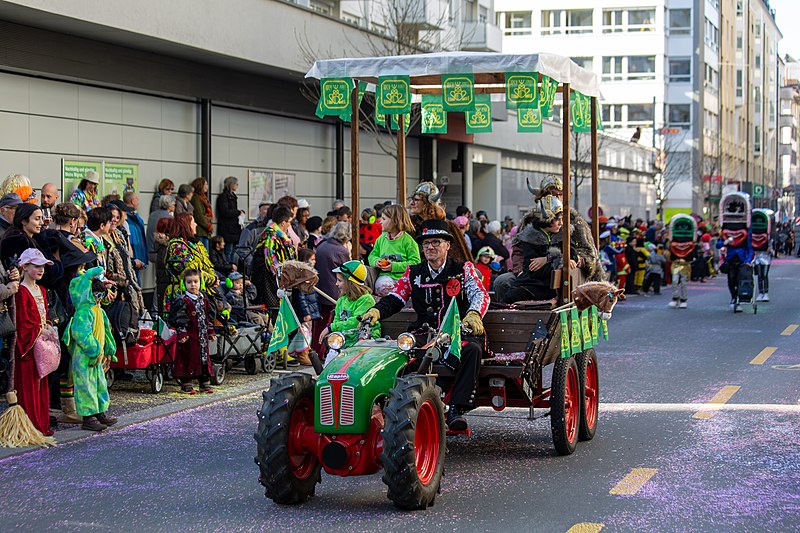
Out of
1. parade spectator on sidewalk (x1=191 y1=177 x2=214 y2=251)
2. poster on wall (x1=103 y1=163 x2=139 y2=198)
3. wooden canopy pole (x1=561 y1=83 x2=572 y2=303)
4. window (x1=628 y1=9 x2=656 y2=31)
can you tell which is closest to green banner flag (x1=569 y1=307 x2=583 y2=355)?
wooden canopy pole (x1=561 y1=83 x2=572 y2=303)

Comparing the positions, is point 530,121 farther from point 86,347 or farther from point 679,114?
point 679,114

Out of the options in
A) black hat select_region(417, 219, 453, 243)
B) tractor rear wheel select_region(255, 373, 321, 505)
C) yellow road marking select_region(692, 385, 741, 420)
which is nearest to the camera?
tractor rear wheel select_region(255, 373, 321, 505)

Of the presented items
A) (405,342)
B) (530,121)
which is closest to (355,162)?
(530,121)

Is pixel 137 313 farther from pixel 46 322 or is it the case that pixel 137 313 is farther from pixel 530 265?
pixel 530 265

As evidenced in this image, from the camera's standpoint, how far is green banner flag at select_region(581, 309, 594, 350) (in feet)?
30.8

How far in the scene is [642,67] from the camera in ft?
239

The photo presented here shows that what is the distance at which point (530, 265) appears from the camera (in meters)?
10.4

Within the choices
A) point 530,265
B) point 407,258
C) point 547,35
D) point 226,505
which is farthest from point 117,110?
point 547,35

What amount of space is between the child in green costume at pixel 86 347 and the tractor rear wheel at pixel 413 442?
148 inches

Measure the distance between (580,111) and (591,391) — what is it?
3.35 m

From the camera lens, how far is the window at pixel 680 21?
244 feet

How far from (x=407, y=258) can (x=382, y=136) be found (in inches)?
603

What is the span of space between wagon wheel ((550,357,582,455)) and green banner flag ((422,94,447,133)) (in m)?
4.39

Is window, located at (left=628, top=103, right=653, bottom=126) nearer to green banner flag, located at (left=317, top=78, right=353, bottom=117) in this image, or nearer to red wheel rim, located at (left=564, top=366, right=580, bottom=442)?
green banner flag, located at (left=317, top=78, right=353, bottom=117)
